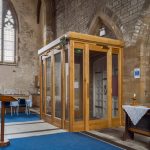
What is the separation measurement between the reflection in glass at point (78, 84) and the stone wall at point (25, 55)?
7.90 metres

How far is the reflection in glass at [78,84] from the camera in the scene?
6812mm

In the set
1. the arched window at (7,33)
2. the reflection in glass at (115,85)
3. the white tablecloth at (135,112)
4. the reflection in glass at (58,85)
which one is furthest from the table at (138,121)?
the arched window at (7,33)

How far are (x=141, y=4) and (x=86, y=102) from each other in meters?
3.25

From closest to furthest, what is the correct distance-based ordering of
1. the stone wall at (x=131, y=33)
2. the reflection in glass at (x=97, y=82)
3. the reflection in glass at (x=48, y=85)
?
the stone wall at (x=131, y=33)
the reflection in glass at (x=97, y=82)
the reflection in glass at (x=48, y=85)

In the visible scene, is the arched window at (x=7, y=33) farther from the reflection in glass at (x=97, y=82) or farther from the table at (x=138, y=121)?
the table at (x=138, y=121)

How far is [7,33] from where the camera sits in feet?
46.4

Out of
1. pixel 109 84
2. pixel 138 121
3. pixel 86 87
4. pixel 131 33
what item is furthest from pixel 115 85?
pixel 138 121

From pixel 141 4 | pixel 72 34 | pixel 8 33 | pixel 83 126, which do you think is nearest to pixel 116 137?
pixel 83 126

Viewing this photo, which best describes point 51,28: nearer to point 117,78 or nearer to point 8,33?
point 8,33

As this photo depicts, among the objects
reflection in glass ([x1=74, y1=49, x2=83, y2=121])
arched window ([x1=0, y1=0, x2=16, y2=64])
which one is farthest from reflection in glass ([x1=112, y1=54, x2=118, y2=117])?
arched window ([x1=0, y1=0, x2=16, y2=64])

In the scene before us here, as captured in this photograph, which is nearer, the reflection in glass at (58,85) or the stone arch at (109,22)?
the reflection in glass at (58,85)

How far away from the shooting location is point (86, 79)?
6875mm

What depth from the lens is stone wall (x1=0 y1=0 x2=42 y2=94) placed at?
13.9m

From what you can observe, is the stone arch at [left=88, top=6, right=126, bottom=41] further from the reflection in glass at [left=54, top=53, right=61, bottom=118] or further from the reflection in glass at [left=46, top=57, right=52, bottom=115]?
Result: the reflection in glass at [left=46, top=57, right=52, bottom=115]
